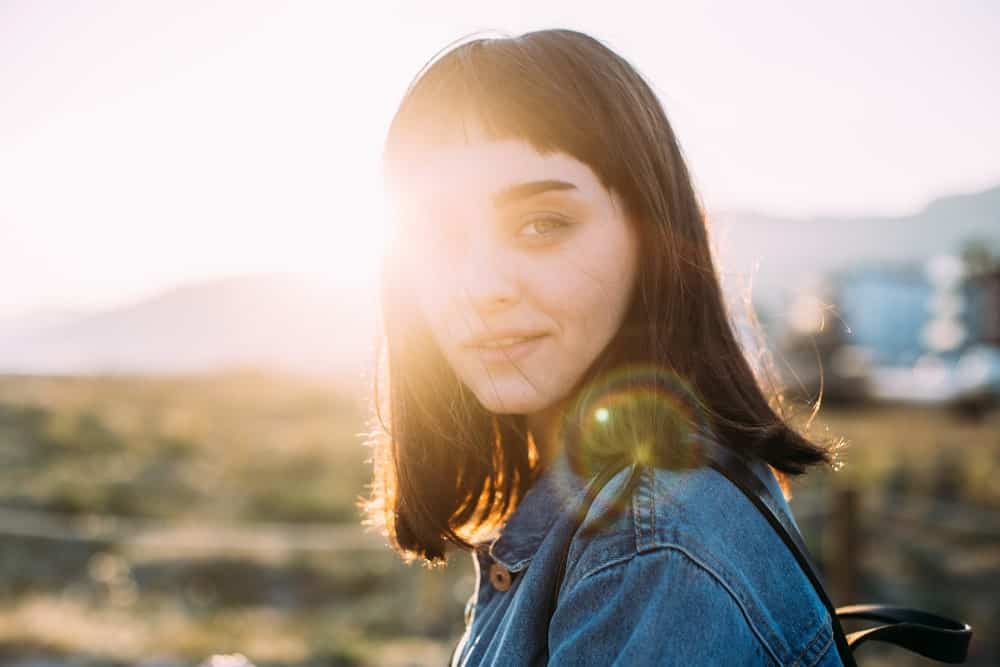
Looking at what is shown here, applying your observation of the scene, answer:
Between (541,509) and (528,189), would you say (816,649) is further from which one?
(528,189)

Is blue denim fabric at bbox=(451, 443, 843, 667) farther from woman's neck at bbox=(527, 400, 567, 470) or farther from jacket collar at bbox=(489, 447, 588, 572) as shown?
woman's neck at bbox=(527, 400, 567, 470)

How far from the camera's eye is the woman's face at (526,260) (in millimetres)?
1243

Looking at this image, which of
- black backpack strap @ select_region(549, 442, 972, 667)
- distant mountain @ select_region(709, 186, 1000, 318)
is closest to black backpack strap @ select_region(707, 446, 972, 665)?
black backpack strap @ select_region(549, 442, 972, 667)

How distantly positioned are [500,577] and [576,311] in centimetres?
49

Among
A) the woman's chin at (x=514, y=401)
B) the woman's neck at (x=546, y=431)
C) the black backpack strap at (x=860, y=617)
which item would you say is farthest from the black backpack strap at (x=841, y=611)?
the woman's neck at (x=546, y=431)

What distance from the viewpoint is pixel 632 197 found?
50.5 inches

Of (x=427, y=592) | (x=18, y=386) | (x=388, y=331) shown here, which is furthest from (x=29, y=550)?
(x=18, y=386)

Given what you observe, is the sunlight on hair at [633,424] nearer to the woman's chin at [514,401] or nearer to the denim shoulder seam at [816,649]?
the woman's chin at [514,401]

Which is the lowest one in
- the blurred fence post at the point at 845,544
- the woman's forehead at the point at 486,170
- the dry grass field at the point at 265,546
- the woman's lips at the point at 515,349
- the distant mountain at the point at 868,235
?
the distant mountain at the point at 868,235

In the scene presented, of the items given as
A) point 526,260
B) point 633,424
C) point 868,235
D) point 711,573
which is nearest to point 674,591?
point 711,573

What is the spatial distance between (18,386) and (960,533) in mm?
18962

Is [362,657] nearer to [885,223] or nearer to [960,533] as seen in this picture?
[960,533]

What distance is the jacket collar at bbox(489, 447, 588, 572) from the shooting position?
128 centimetres

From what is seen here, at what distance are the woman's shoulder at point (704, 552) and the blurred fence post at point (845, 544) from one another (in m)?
4.32
